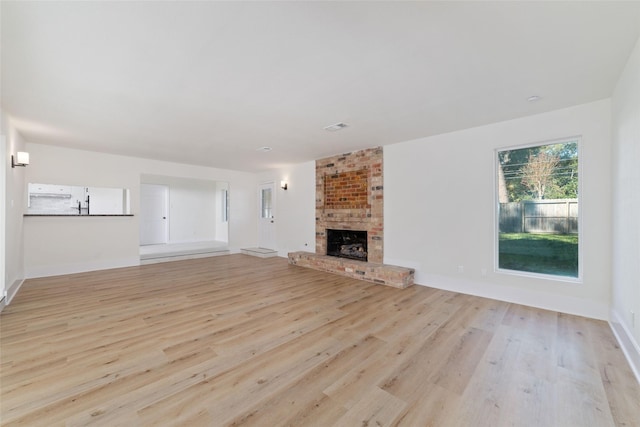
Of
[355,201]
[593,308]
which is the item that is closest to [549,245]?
[593,308]

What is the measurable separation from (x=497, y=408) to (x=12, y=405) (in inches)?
118

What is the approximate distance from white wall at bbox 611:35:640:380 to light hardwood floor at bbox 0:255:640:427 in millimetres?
249

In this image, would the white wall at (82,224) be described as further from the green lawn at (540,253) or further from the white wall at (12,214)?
the green lawn at (540,253)

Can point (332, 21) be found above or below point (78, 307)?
above

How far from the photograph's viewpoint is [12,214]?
371 cm

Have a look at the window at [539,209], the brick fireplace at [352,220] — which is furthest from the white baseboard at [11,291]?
the window at [539,209]

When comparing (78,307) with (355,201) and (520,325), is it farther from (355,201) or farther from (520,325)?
(520,325)

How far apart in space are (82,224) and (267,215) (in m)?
4.19

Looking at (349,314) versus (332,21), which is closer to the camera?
(332,21)

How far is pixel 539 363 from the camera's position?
2.13 meters

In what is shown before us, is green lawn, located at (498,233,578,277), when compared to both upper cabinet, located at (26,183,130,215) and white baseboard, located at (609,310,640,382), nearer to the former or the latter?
white baseboard, located at (609,310,640,382)

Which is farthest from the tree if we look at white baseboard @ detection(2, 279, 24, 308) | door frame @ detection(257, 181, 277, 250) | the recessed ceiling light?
white baseboard @ detection(2, 279, 24, 308)

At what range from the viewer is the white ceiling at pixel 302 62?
1.67 metres

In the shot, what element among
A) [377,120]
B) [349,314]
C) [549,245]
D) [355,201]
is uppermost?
[377,120]
